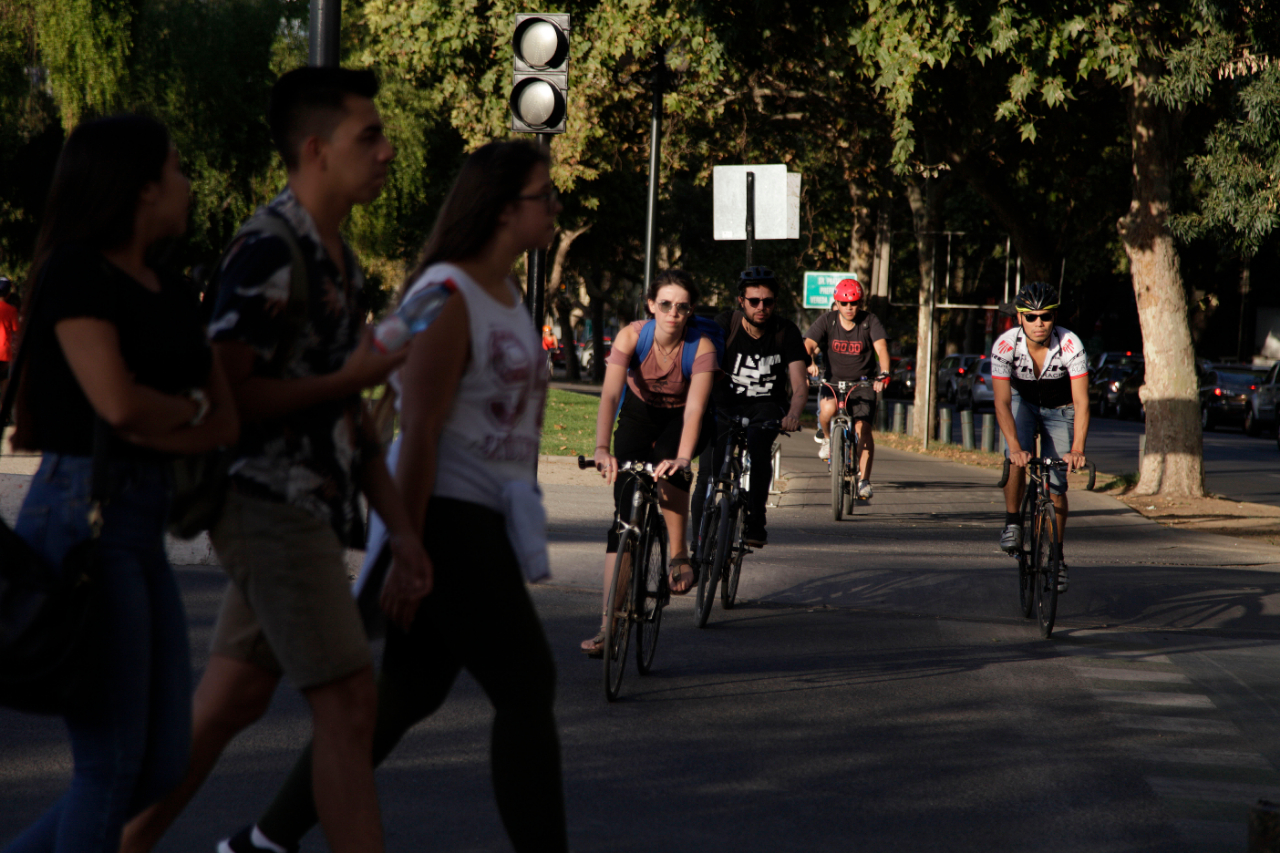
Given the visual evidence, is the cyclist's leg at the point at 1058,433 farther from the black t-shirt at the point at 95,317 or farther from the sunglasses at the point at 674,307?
the black t-shirt at the point at 95,317

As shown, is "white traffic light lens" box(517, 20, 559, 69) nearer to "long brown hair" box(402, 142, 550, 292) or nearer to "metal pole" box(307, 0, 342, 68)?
"metal pole" box(307, 0, 342, 68)

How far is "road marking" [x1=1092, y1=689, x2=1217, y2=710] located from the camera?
615 centimetres

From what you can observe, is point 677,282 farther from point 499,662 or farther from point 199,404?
point 199,404

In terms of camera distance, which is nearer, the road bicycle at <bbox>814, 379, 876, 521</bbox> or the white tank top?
the white tank top

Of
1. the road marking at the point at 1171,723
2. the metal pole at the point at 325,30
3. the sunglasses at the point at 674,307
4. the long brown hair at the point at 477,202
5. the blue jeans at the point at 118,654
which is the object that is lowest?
the road marking at the point at 1171,723

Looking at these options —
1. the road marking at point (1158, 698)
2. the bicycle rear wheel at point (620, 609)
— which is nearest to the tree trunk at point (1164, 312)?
the road marking at point (1158, 698)

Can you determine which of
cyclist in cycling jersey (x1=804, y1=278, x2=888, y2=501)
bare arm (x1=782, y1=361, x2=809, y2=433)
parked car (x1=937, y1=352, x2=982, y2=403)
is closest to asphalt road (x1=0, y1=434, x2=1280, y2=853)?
bare arm (x1=782, y1=361, x2=809, y2=433)

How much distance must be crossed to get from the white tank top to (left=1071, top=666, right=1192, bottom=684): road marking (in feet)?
14.1

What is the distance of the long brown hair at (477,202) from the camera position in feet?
10.8

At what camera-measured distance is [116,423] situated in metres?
2.57

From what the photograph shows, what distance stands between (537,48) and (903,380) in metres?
44.4

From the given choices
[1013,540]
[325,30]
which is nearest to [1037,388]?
[1013,540]

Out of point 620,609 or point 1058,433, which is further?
point 1058,433

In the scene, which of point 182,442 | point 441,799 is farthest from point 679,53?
point 182,442
